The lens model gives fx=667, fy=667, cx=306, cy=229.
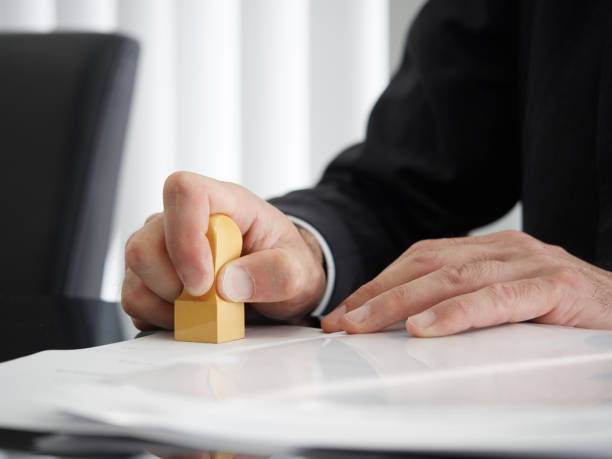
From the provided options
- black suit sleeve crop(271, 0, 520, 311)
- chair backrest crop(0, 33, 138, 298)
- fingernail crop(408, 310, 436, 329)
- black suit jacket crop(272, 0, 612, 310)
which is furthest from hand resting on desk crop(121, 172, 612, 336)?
chair backrest crop(0, 33, 138, 298)

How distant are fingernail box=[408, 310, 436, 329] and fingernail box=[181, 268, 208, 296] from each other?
0.46ft

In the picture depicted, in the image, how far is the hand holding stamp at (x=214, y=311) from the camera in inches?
18.1

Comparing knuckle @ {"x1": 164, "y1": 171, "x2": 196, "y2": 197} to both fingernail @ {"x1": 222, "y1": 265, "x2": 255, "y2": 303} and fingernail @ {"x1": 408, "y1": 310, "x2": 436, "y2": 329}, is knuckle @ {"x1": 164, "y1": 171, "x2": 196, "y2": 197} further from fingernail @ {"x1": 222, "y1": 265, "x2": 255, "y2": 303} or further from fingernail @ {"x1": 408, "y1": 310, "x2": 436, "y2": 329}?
fingernail @ {"x1": 408, "y1": 310, "x2": 436, "y2": 329}

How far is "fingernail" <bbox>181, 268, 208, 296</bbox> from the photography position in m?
0.45

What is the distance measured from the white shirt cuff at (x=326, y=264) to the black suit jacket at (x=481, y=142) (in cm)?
1

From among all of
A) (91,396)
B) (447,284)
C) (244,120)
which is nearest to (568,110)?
(447,284)

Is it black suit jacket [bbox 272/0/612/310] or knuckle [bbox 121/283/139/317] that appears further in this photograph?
black suit jacket [bbox 272/0/612/310]

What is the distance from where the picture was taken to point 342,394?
285mm

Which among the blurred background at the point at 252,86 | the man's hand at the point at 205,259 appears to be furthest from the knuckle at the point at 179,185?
the blurred background at the point at 252,86

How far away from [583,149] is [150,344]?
579mm

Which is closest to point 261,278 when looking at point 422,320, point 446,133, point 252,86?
point 422,320

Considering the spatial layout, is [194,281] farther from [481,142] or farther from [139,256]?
[481,142]

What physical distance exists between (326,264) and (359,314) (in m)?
0.18

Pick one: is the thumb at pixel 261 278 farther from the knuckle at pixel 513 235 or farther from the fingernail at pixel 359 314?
the knuckle at pixel 513 235
